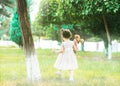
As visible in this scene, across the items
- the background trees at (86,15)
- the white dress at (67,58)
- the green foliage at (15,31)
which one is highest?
the background trees at (86,15)

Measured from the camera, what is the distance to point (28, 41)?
6820 millimetres

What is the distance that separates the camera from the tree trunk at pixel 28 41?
6.71m

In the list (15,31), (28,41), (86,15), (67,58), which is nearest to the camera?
(28,41)

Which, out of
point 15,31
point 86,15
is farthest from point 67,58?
point 15,31

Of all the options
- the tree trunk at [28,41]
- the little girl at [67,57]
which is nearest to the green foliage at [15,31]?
the little girl at [67,57]

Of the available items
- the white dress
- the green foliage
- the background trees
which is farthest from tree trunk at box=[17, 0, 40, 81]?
the green foliage

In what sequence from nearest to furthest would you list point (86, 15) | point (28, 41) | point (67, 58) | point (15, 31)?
1. point (28, 41)
2. point (67, 58)
3. point (86, 15)
4. point (15, 31)

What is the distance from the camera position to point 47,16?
18656 millimetres

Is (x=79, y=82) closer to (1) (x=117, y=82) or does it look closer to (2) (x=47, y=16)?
(1) (x=117, y=82)

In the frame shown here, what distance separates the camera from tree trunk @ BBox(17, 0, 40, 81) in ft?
22.0

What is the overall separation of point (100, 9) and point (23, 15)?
7.64m

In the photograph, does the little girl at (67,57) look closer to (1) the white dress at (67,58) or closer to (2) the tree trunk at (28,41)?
(1) the white dress at (67,58)

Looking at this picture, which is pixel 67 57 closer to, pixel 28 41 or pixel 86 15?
pixel 28 41

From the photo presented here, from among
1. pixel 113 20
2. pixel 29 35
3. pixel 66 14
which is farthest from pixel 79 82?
pixel 113 20
